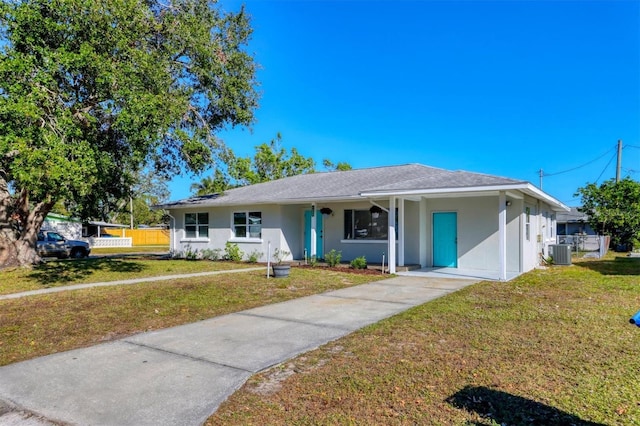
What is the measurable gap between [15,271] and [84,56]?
809cm

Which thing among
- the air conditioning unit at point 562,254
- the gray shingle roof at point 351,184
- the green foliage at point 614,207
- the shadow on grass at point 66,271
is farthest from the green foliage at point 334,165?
the shadow on grass at point 66,271

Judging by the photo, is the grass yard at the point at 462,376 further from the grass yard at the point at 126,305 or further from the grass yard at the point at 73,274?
the grass yard at the point at 73,274

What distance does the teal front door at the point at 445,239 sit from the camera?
14.5 metres

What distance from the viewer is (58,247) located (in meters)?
22.9

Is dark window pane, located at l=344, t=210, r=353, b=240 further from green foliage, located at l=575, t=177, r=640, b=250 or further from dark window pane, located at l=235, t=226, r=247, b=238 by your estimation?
green foliage, located at l=575, t=177, r=640, b=250

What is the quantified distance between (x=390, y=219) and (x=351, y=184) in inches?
167

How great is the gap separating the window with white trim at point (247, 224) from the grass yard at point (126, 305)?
462cm

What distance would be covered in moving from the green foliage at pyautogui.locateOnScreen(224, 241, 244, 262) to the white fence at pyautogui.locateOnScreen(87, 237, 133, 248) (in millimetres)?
22926

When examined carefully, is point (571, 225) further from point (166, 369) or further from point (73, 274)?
point (166, 369)

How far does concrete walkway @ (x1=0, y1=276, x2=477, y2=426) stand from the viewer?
3566mm

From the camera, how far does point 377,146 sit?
1300 inches

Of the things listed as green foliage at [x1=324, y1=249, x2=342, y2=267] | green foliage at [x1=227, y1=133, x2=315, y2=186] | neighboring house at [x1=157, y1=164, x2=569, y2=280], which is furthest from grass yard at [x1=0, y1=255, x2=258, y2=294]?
green foliage at [x1=227, y1=133, x2=315, y2=186]

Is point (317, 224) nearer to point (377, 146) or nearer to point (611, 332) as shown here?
point (611, 332)

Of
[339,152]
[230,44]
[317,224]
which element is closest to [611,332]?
[317,224]
